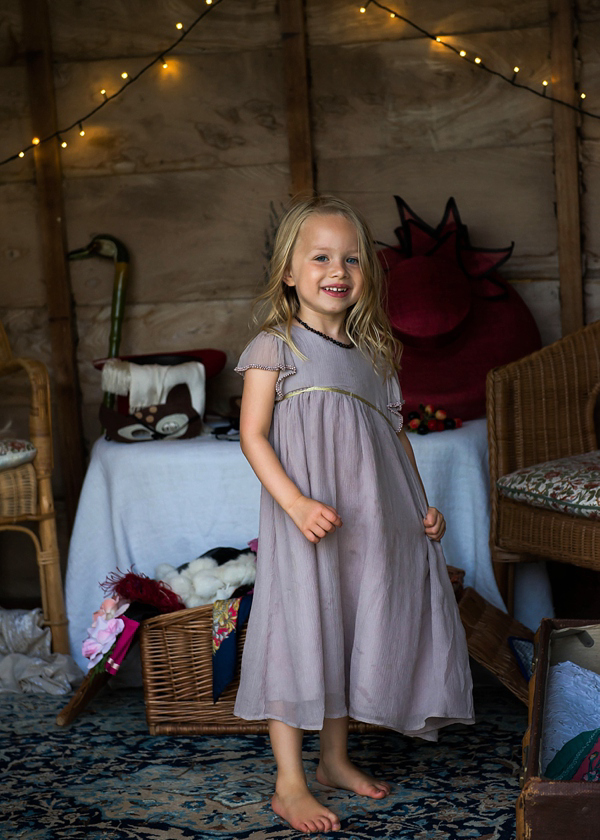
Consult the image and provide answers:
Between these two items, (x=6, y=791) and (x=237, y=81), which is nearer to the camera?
(x=6, y=791)

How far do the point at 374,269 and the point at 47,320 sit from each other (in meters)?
1.62

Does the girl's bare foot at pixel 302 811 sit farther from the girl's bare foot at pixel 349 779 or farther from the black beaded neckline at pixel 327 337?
the black beaded neckline at pixel 327 337

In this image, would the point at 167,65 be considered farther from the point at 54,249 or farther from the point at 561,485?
the point at 561,485

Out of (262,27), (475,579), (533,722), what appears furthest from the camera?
(262,27)

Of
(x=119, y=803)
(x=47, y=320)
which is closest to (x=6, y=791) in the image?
(x=119, y=803)

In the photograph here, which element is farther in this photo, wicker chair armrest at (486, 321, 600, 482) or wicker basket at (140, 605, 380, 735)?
wicker chair armrest at (486, 321, 600, 482)

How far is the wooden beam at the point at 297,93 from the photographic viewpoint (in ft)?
8.81

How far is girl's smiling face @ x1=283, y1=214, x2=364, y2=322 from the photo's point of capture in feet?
5.12

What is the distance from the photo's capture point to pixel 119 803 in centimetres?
159

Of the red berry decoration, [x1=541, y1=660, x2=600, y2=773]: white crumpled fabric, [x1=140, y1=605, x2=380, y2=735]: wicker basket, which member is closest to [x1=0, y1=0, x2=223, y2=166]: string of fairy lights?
the red berry decoration

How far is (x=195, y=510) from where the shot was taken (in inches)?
88.5

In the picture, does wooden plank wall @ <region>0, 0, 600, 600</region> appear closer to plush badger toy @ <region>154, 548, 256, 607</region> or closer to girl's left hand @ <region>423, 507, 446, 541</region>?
plush badger toy @ <region>154, 548, 256, 607</region>

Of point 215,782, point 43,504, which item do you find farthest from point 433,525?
point 43,504

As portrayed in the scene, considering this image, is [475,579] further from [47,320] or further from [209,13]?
[209,13]
